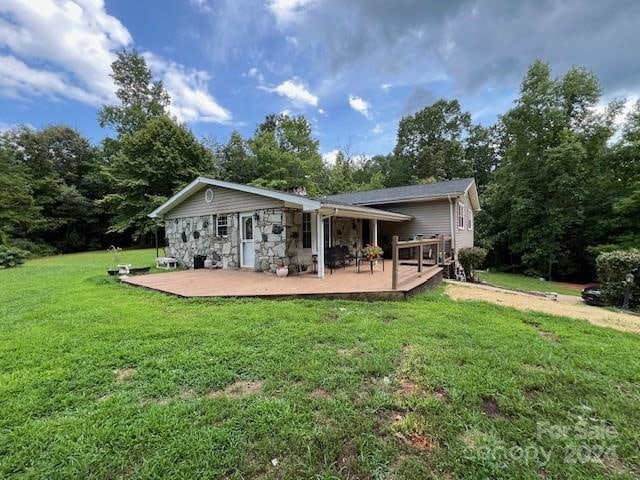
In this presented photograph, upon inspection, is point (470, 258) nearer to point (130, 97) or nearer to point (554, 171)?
point (554, 171)

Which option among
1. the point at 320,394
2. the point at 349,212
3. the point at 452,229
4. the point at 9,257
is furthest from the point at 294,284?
the point at 9,257

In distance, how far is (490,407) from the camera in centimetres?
255

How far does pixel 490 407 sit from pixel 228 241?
9.47 metres

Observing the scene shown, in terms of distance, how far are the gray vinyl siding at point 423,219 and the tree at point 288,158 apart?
13631 millimetres

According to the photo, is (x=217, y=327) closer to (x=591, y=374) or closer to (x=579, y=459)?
(x=579, y=459)

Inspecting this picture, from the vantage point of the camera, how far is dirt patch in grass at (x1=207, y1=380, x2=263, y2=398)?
272 cm

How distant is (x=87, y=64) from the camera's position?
75.1 feet

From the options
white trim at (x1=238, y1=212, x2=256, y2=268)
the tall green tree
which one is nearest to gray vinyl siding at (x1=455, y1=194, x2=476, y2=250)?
the tall green tree

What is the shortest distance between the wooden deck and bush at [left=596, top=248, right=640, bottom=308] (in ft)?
13.5

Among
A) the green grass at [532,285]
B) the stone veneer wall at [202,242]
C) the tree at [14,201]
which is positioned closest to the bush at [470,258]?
the green grass at [532,285]

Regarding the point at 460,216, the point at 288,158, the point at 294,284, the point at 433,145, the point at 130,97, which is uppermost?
the point at 130,97

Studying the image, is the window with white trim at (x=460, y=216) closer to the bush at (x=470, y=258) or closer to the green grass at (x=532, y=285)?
the bush at (x=470, y=258)

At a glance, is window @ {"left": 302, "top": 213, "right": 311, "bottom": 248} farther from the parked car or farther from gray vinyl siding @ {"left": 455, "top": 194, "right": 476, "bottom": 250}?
the parked car

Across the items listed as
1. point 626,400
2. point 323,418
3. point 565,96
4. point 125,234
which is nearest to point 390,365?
point 323,418
